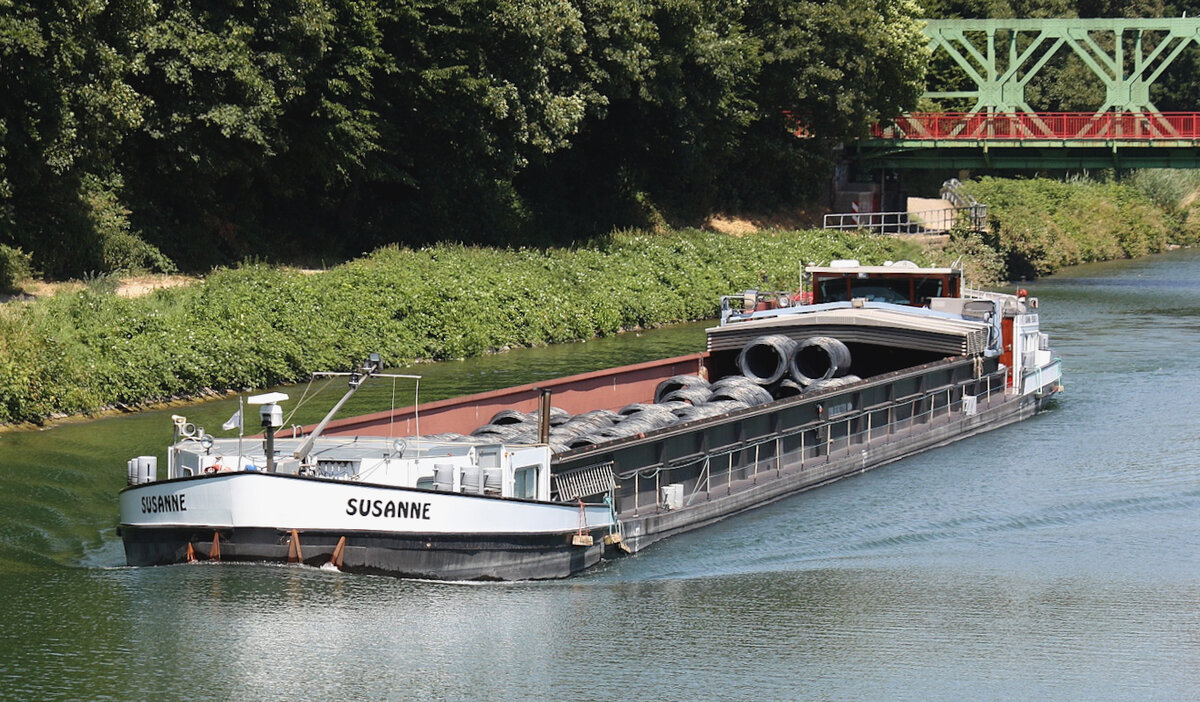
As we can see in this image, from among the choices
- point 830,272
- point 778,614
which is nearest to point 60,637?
point 778,614

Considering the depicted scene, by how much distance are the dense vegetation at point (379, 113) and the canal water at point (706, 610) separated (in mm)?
10957

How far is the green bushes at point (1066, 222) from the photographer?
6075 centimetres

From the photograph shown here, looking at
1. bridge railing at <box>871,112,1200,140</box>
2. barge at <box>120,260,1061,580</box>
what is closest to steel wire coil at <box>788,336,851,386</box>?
barge at <box>120,260,1061,580</box>

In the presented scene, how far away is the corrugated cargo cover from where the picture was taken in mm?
25453

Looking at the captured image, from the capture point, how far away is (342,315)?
33.8 m

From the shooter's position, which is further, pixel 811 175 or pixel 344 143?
pixel 811 175

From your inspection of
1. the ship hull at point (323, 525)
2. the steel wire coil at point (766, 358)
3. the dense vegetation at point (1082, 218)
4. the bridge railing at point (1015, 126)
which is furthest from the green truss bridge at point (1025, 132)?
the ship hull at point (323, 525)

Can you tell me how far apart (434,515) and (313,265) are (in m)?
27.9

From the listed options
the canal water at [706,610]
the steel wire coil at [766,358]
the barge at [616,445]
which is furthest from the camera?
the steel wire coil at [766,358]

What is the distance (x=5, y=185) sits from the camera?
3009 centimetres

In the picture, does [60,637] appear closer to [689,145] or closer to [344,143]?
[344,143]

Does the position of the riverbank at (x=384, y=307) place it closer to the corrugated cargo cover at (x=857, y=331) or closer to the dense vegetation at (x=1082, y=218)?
the dense vegetation at (x=1082, y=218)

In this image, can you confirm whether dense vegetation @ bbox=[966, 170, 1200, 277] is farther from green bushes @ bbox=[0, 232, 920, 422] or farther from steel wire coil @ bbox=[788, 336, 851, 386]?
steel wire coil @ bbox=[788, 336, 851, 386]

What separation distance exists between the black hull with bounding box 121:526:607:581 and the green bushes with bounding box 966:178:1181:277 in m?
46.0
